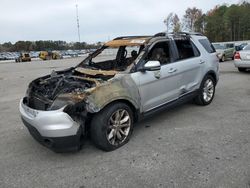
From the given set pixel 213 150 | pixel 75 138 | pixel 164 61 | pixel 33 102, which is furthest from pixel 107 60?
pixel 213 150

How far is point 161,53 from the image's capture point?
15.3 feet

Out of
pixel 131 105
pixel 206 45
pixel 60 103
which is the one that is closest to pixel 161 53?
pixel 131 105

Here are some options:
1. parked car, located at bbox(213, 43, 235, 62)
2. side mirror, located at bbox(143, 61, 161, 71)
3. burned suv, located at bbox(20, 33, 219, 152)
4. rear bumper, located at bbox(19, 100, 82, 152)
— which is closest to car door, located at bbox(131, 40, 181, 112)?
burned suv, located at bbox(20, 33, 219, 152)

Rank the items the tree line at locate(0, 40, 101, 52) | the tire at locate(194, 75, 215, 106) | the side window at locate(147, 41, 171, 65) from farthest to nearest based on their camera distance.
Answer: the tree line at locate(0, 40, 101, 52) → the tire at locate(194, 75, 215, 106) → the side window at locate(147, 41, 171, 65)

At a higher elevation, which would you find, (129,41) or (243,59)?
(129,41)

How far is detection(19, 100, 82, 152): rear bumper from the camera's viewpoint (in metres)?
3.17

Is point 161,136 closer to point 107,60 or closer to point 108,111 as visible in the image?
point 108,111

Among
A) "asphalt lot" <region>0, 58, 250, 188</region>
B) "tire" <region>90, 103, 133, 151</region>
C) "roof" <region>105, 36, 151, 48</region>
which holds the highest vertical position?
"roof" <region>105, 36, 151, 48</region>

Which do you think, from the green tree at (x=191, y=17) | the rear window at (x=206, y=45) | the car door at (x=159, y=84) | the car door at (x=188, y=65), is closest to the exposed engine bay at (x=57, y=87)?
the car door at (x=159, y=84)

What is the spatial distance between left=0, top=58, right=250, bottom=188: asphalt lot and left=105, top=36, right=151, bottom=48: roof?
1594mm

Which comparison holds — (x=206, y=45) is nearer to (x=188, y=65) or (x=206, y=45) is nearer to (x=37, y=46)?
(x=188, y=65)

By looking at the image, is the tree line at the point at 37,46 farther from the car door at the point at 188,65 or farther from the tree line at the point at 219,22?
the car door at the point at 188,65

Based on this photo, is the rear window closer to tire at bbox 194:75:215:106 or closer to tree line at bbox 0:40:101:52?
tire at bbox 194:75:215:106

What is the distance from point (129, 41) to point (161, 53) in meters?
0.70
